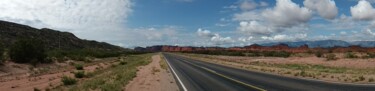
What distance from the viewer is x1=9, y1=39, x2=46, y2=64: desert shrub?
44.3m

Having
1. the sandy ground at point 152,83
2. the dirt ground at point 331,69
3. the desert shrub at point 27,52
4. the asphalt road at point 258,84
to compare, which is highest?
the desert shrub at point 27,52

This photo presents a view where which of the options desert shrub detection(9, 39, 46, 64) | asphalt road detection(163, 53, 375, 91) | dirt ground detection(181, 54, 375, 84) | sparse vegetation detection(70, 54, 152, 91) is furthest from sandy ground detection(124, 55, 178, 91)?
desert shrub detection(9, 39, 46, 64)

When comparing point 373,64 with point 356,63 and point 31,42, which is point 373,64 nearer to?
point 356,63

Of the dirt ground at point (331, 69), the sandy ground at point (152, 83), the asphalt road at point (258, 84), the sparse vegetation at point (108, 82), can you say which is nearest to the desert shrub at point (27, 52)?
the sparse vegetation at point (108, 82)

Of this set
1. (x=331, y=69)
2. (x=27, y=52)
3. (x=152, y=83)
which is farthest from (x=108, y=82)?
(x=27, y=52)

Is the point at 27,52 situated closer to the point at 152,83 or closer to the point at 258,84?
the point at 152,83

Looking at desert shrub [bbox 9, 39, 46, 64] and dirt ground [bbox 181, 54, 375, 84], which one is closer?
dirt ground [bbox 181, 54, 375, 84]

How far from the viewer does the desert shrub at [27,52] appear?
44281 mm

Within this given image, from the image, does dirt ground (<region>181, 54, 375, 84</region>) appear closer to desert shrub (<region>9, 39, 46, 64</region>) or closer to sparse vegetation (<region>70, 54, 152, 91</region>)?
sparse vegetation (<region>70, 54, 152, 91</region>)

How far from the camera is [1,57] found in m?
39.2

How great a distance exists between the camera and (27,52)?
46312 mm

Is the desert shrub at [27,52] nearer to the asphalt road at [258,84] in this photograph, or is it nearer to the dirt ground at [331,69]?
the dirt ground at [331,69]

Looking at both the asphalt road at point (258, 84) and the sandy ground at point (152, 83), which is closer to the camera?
the asphalt road at point (258, 84)

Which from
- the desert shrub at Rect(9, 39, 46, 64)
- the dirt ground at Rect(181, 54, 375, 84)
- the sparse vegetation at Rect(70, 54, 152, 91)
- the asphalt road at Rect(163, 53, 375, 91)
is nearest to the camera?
the asphalt road at Rect(163, 53, 375, 91)
